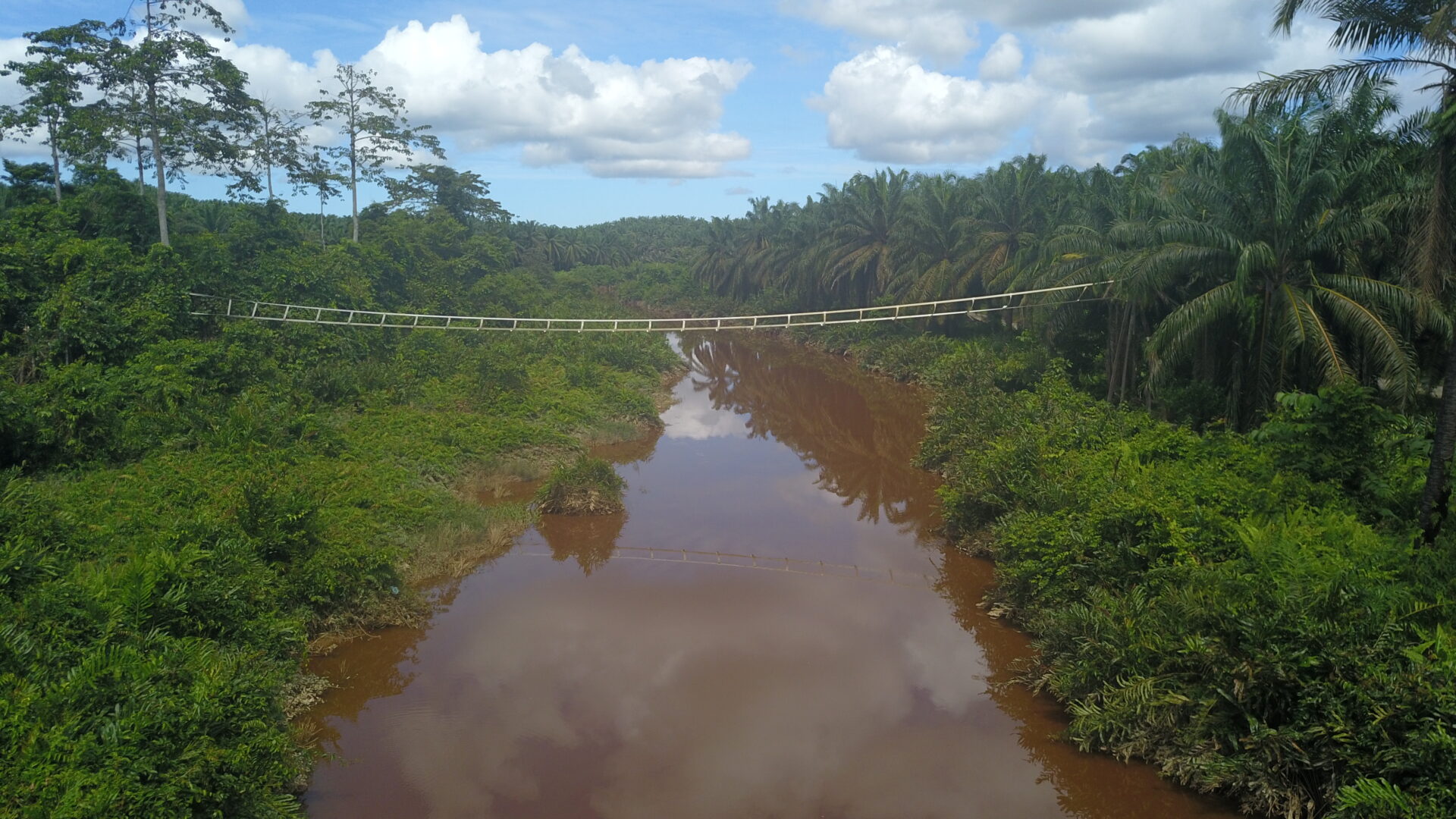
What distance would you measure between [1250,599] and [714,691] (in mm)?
4735

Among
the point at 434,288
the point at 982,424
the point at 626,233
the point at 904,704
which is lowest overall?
the point at 904,704

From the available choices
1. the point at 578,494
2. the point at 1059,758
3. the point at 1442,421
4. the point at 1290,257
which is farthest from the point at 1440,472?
the point at 578,494

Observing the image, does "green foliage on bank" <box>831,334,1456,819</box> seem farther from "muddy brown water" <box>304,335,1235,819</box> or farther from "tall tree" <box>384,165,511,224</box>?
"tall tree" <box>384,165,511,224</box>

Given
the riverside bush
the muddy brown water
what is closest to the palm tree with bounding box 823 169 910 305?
the muddy brown water

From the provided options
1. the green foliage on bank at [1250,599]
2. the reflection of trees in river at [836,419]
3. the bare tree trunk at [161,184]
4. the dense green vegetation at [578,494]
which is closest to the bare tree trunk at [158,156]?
the bare tree trunk at [161,184]

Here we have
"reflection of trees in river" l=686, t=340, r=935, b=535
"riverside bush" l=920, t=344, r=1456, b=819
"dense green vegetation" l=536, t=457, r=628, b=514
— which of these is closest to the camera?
"riverside bush" l=920, t=344, r=1456, b=819

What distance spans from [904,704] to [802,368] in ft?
74.7

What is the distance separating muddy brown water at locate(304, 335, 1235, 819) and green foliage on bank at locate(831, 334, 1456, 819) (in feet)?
1.71

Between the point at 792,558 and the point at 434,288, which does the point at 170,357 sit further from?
the point at 434,288

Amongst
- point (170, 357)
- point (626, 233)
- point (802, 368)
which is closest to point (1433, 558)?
point (170, 357)

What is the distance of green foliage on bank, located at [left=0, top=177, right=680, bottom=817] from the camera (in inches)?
221

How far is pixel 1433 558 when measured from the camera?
7.04 metres

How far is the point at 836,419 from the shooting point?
22516 millimetres

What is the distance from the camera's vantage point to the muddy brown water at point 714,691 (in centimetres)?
716
